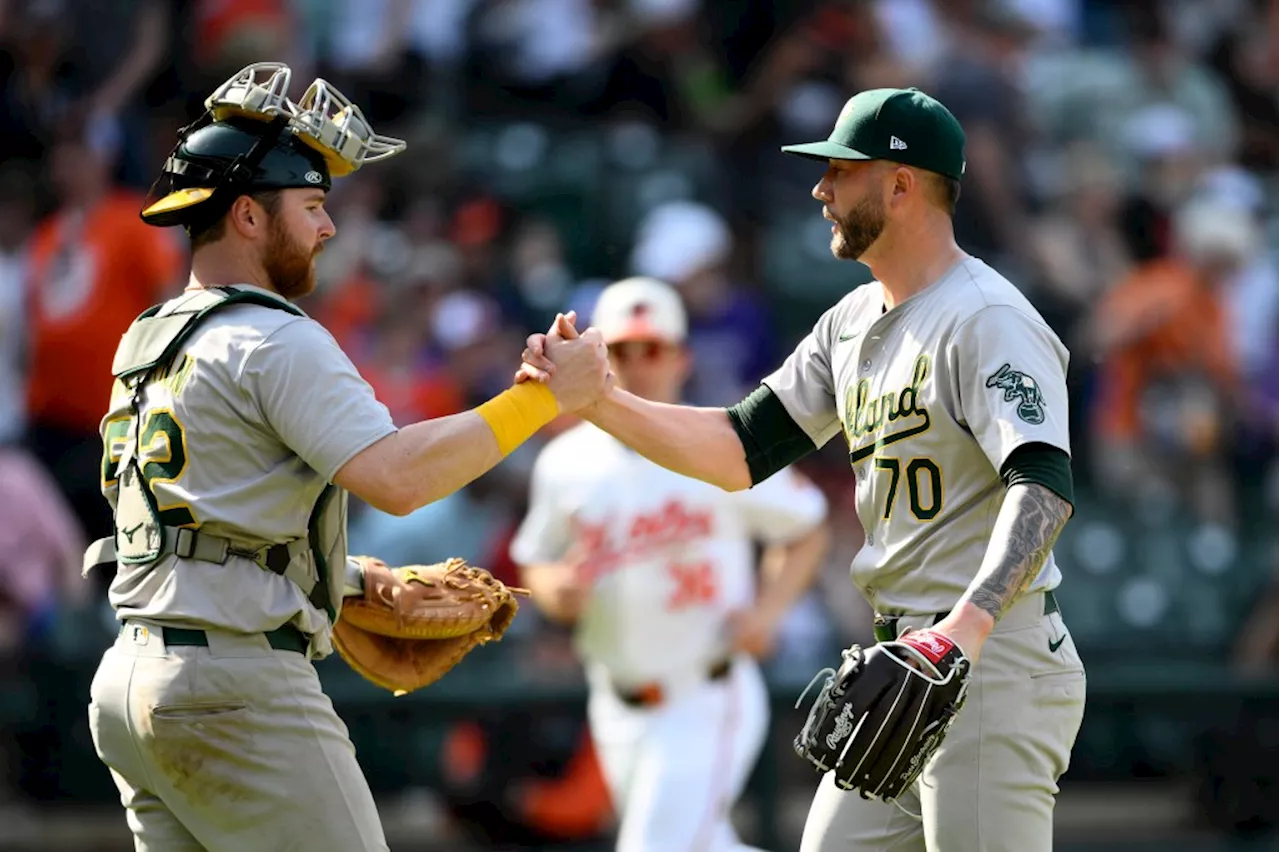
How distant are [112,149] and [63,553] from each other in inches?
91.1

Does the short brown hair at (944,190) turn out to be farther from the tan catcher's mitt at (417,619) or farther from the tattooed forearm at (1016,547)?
the tan catcher's mitt at (417,619)

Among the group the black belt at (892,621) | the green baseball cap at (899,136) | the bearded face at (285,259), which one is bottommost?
the black belt at (892,621)

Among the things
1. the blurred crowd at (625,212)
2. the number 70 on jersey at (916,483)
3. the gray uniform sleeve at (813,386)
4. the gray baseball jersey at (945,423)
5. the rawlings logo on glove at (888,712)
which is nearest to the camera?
the rawlings logo on glove at (888,712)

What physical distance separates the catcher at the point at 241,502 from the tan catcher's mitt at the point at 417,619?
0.27m

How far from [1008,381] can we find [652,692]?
3168mm

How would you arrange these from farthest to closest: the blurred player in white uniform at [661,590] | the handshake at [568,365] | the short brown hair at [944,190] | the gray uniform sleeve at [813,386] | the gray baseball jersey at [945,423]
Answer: the blurred player in white uniform at [661,590] → the gray uniform sleeve at [813,386] → the handshake at [568,365] → the short brown hair at [944,190] → the gray baseball jersey at [945,423]

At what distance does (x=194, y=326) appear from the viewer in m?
4.40

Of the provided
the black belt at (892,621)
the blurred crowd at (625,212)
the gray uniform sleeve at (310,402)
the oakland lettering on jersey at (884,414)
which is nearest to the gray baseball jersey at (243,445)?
the gray uniform sleeve at (310,402)

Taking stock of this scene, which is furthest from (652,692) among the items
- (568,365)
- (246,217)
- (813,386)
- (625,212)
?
(625,212)

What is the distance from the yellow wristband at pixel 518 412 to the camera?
180 inches

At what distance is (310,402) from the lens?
428 cm

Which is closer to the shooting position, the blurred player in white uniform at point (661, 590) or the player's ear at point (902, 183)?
the player's ear at point (902, 183)

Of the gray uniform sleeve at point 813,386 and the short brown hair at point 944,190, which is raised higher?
the short brown hair at point 944,190

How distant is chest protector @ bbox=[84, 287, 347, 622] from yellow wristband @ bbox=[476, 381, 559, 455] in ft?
1.25
